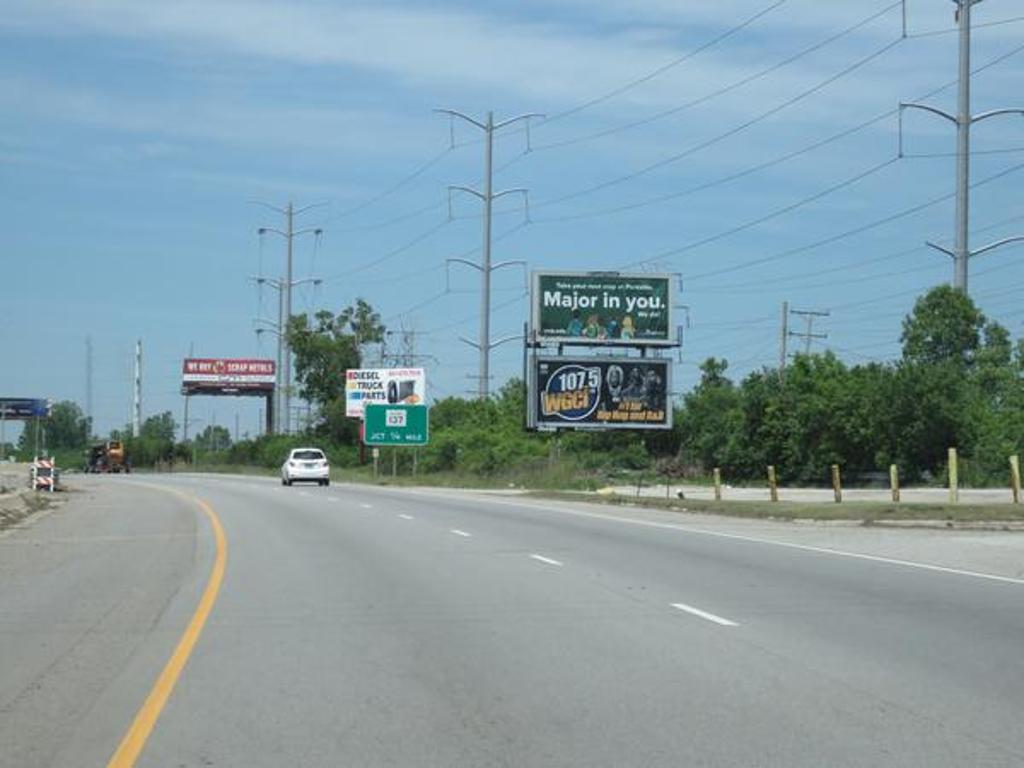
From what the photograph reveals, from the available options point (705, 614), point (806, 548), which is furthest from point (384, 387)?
point (705, 614)

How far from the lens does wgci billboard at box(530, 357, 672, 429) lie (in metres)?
64.7

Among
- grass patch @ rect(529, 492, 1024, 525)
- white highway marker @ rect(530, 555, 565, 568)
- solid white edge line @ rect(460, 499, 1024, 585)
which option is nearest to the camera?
solid white edge line @ rect(460, 499, 1024, 585)

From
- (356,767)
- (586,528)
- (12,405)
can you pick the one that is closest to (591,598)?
(356,767)

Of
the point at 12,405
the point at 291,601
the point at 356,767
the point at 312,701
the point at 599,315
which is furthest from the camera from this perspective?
the point at 12,405

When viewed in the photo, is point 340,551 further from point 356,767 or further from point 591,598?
point 356,767

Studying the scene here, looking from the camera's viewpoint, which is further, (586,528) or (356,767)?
(586,528)

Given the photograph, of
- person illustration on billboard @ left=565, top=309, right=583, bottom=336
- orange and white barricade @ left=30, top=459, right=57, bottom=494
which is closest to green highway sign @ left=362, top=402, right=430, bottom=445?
person illustration on billboard @ left=565, top=309, right=583, bottom=336

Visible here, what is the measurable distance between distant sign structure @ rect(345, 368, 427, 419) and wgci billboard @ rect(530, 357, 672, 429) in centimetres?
1860

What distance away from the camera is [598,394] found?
64.8 m

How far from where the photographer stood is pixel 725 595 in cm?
1691

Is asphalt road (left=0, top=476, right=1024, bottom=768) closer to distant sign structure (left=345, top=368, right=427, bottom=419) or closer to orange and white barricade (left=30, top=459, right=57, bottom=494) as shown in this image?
orange and white barricade (left=30, top=459, right=57, bottom=494)

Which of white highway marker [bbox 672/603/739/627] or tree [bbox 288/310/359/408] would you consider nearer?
white highway marker [bbox 672/603/739/627]

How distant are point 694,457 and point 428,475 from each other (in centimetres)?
1480

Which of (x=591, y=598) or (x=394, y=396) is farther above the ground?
(x=394, y=396)
